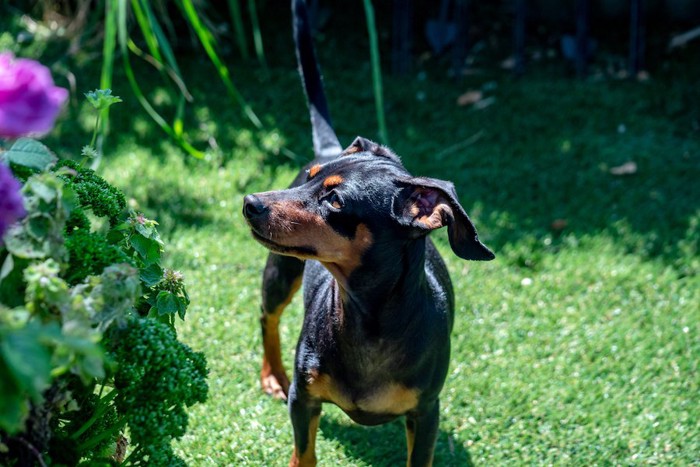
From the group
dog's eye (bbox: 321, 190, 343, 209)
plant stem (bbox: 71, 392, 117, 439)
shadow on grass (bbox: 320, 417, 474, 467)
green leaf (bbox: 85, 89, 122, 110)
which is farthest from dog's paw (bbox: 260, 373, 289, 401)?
green leaf (bbox: 85, 89, 122, 110)

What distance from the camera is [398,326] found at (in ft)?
9.56

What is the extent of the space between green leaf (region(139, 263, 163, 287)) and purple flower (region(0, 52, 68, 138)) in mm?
959

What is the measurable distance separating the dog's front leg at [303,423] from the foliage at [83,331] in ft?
2.19

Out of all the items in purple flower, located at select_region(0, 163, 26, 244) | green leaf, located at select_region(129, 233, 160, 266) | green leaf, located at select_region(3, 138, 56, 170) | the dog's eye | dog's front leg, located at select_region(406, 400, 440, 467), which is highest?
purple flower, located at select_region(0, 163, 26, 244)

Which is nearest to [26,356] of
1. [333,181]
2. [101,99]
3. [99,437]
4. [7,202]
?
[7,202]

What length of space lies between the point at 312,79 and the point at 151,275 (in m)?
1.67

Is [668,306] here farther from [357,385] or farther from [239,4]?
[239,4]

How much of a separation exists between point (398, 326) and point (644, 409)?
1.75 meters

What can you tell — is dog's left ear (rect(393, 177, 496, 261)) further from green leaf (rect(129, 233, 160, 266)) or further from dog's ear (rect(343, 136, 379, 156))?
green leaf (rect(129, 233, 160, 266))

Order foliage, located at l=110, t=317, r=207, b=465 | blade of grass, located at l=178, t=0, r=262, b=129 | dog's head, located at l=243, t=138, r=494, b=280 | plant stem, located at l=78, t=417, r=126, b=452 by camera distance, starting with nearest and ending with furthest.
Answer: foliage, located at l=110, t=317, r=207, b=465 < plant stem, located at l=78, t=417, r=126, b=452 < dog's head, located at l=243, t=138, r=494, b=280 < blade of grass, located at l=178, t=0, r=262, b=129

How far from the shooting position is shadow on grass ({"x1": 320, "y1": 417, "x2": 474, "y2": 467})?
12.2ft

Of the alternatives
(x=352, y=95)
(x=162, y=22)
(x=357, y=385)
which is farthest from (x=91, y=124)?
(x=357, y=385)

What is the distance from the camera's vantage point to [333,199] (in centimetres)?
279

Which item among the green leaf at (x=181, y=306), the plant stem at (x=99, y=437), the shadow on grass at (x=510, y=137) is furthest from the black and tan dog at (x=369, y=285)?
the shadow on grass at (x=510, y=137)
